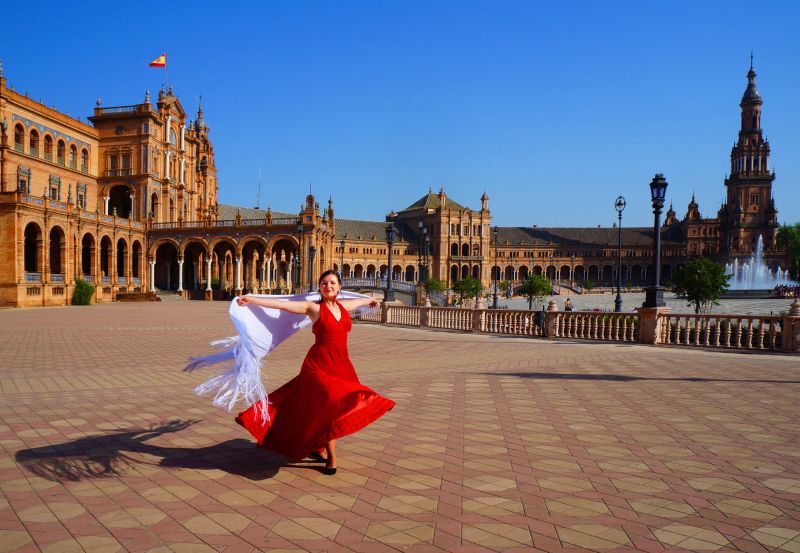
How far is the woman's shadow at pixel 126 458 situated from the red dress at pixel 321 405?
0.42 meters

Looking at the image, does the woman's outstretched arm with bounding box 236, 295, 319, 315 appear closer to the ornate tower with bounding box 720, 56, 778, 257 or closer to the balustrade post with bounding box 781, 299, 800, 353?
the balustrade post with bounding box 781, 299, 800, 353

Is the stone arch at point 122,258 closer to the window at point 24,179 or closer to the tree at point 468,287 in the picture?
the window at point 24,179

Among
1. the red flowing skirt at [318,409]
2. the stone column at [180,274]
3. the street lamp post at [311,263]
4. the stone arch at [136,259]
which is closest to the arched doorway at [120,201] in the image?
the stone arch at [136,259]

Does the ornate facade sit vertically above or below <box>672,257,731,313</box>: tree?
above

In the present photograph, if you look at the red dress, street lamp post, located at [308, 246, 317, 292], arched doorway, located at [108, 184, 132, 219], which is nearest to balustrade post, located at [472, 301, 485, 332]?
the red dress

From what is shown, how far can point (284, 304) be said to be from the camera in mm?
5195

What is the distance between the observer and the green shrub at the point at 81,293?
4141 cm

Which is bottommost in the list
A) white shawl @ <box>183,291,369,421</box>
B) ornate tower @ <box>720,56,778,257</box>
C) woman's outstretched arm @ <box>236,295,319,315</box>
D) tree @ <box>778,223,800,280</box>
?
white shawl @ <box>183,291,369,421</box>

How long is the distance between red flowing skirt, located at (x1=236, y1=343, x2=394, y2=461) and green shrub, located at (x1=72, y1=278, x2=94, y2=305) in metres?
42.1

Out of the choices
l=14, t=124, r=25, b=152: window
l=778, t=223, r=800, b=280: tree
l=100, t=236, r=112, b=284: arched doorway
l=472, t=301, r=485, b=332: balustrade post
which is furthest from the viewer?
l=778, t=223, r=800, b=280: tree

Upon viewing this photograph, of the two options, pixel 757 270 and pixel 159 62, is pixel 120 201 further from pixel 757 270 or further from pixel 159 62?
pixel 757 270

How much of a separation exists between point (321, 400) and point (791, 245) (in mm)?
124974

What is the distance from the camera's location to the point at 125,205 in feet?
190

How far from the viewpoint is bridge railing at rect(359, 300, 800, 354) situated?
14.5 metres
